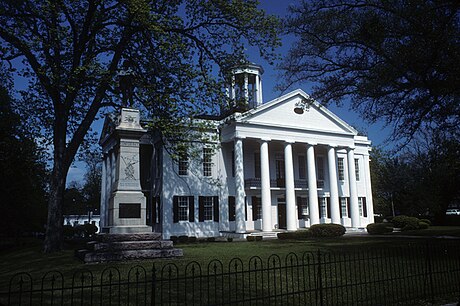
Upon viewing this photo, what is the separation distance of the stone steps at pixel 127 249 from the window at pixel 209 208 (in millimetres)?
16433

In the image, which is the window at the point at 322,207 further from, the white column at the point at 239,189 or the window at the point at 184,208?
the window at the point at 184,208

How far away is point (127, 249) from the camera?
1364cm

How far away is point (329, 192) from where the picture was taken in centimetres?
3731

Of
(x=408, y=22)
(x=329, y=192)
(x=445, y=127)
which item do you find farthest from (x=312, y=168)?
(x=408, y=22)

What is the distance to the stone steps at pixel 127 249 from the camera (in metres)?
13.2

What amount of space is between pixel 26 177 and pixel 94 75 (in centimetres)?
1520

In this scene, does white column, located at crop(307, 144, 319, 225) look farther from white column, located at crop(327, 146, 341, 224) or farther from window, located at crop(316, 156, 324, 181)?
window, located at crop(316, 156, 324, 181)

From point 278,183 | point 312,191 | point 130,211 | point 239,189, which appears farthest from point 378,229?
point 130,211

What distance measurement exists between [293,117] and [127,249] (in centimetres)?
2353

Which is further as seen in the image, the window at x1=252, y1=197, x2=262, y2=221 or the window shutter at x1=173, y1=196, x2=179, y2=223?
the window at x1=252, y1=197, x2=262, y2=221

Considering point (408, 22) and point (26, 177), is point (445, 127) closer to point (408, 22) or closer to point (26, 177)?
point (408, 22)

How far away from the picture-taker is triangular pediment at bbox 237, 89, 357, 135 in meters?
32.1

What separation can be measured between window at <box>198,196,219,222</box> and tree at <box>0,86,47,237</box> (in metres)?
12.6

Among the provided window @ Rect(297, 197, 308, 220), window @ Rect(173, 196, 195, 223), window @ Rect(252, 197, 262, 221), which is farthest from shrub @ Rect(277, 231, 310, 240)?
window @ Rect(297, 197, 308, 220)
